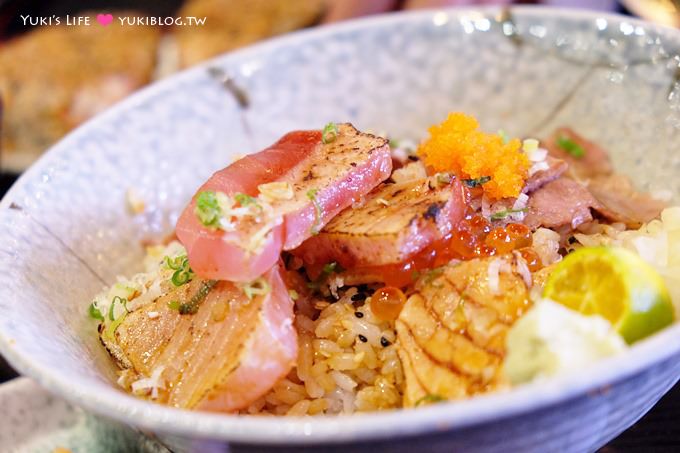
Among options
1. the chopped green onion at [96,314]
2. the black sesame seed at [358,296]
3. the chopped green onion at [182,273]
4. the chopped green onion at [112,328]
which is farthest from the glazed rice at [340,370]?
the chopped green onion at [96,314]

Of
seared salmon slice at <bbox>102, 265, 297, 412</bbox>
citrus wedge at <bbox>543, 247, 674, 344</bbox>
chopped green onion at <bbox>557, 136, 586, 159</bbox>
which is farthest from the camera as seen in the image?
chopped green onion at <bbox>557, 136, 586, 159</bbox>

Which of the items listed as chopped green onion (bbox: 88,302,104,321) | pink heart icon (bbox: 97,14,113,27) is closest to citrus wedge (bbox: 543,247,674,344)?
chopped green onion (bbox: 88,302,104,321)

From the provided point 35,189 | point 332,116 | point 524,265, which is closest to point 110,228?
point 35,189

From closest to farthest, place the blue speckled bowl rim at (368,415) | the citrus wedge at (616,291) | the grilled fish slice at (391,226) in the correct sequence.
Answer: the blue speckled bowl rim at (368,415), the citrus wedge at (616,291), the grilled fish slice at (391,226)

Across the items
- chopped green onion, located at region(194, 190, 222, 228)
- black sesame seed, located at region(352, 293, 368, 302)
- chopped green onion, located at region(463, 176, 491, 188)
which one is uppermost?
chopped green onion, located at region(194, 190, 222, 228)

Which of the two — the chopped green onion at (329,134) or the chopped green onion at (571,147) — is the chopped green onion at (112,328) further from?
the chopped green onion at (571,147)

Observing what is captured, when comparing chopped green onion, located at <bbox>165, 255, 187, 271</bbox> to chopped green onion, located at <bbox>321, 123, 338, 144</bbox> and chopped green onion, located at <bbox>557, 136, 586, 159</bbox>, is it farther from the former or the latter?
chopped green onion, located at <bbox>557, 136, 586, 159</bbox>
